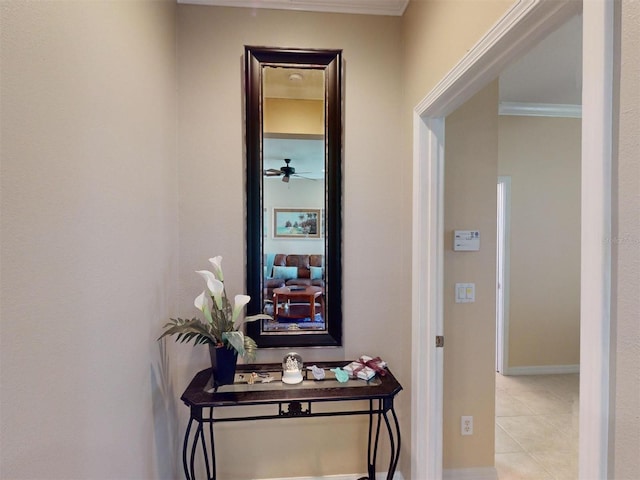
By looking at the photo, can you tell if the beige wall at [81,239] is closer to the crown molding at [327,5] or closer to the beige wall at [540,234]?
the crown molding at [327,5]

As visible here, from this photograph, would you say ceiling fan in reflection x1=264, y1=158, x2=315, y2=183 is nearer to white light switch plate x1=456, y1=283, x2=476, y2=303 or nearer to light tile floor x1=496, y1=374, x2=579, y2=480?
white light switch plate x1=456, y1=283, x2=476, y2=303

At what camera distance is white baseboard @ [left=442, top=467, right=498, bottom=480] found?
6.31ft

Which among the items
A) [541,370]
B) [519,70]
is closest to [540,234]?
[541,370]

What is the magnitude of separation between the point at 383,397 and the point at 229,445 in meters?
1.01

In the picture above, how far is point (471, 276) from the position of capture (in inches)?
75.4

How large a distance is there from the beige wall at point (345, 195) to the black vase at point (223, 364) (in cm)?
29

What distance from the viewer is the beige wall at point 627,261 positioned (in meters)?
0.57

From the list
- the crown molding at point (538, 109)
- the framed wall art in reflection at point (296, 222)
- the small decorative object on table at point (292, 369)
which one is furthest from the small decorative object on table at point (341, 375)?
the crown molding at point (538, 109)

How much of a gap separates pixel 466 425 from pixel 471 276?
0.92 metres

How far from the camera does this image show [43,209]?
0.83m

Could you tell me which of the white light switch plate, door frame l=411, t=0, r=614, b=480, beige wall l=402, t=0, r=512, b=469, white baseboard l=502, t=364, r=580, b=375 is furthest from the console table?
white baseboard l=502, t=364, r=580, b=375

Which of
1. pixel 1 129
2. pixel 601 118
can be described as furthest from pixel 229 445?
pixel 601 118

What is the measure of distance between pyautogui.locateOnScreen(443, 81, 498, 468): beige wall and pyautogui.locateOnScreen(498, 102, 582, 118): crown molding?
67.7 inches

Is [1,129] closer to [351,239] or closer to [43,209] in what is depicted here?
[43,209]
